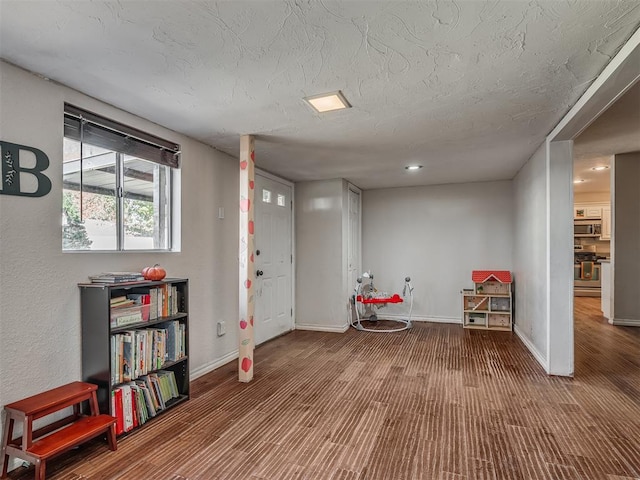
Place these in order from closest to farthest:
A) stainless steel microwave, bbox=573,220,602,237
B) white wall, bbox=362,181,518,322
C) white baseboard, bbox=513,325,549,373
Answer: white baseboard, bbox=513,325,549,373 → white wall, bbox=362,181,518,322 → stainless steel microwave, bbox=573,220,602,237

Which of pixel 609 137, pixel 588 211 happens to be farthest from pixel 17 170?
pixel 588 211

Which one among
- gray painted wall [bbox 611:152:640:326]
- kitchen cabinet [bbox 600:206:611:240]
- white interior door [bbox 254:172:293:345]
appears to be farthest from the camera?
kitchen cabinet [bbox 600:206:611:240]

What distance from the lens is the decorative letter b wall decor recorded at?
75.4 inches

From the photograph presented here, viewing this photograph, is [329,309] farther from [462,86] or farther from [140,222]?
[462,86]

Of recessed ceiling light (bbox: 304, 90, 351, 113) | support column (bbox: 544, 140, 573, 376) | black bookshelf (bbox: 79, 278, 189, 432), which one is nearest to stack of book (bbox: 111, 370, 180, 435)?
black bookshelf (bbox: 79, 278, 189, 432)

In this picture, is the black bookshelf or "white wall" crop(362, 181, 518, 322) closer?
the black bookshelf

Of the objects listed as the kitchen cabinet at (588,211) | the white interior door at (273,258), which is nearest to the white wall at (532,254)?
the white interior door at (273,258)

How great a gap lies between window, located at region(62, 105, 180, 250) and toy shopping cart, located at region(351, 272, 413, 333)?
123 inches

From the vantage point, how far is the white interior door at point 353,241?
547 centimetres

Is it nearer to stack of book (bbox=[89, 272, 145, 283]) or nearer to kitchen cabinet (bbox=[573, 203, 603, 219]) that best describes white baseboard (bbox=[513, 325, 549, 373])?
stack of book (bbox=[89, 272, 145, 283])

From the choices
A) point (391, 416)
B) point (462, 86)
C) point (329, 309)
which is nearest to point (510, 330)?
point (329, 309)

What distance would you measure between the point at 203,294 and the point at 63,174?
1553mm

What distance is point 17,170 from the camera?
1.97m

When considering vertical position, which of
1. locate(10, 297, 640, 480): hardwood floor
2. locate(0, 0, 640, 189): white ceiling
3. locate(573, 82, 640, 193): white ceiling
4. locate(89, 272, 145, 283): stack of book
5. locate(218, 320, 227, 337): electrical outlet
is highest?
locate(573, 82, 640, 193): white ceiling
